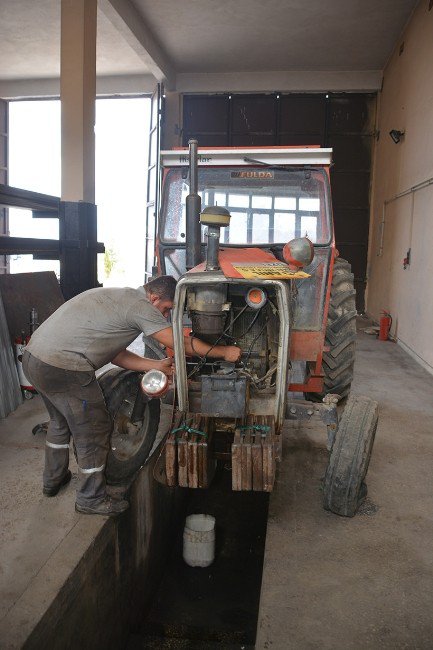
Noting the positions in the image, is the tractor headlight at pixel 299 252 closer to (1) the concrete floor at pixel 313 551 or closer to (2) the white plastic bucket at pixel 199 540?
(1) the concrete floor at pixel 313 551

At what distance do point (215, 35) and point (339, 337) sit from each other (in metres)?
6.64

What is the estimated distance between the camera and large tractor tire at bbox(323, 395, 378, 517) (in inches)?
118

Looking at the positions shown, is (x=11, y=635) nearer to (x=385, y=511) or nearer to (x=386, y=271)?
(x=385, y=511)

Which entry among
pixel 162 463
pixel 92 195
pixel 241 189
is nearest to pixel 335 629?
pixel 162 463

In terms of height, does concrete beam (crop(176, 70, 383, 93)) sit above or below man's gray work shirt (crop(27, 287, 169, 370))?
above

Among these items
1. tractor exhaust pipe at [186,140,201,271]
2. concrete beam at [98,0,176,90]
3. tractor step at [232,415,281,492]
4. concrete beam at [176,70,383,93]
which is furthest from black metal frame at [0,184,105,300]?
concrete beam at [176,70,383,93]

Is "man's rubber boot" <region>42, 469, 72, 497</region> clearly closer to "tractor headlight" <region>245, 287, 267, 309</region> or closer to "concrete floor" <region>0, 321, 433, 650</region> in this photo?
"concrete floor" <region>0, 321, 433, 650</region>

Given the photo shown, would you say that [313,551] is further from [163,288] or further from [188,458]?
[163,288]

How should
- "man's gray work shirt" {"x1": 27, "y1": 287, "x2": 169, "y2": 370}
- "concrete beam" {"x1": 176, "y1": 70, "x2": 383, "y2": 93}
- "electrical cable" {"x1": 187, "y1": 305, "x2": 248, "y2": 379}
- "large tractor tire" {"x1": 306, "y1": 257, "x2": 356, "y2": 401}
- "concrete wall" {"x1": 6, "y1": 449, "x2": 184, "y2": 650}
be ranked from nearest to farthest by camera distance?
"concrete wall" {"x1": 6, "y1": 449, "x2": 184, "y2": 650} < "man's gray work shirt" {"x1": 27, "y1": 287, "x2": 169, "y2": 370} < "electrical cable" {"x1": 187, "y1": 305, "x2": 248, "y2": 379} < "large tractor tire" {"x1": 306, "y1": 257, "x2": 356, "y2": 401} < "concrete beam" {"x1": 176, "y1": 70, "x2": 383, "y2": 93}

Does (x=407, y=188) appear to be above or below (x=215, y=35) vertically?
below

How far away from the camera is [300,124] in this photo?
1056 centimetres

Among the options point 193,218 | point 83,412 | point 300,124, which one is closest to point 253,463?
point 83,412

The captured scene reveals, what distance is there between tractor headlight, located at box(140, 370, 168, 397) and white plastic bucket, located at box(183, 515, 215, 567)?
3.60ft

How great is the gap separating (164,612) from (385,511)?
1544 millimetres
